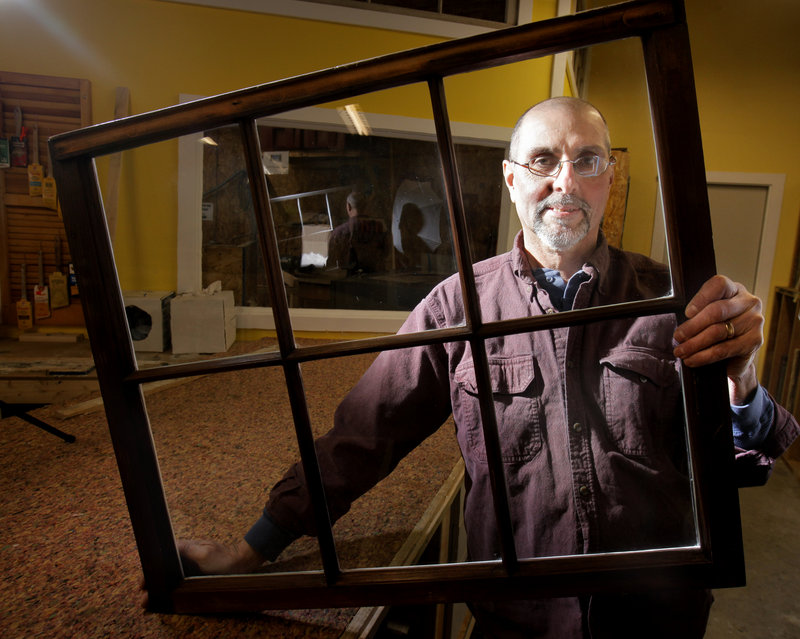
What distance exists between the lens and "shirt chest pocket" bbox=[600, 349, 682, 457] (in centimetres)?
48

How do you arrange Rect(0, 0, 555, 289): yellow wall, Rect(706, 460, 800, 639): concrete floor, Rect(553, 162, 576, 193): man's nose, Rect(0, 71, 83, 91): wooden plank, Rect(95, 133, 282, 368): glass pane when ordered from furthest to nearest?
Rect(706, 460, 800, 639): concrete floor
Rect(0, 71, 83, 91): wooden plank
Rect(0, 0, 555, 289): yellow wall
Rect(95, 133, 282, 368): glass pane
Rect(553, 162, 576, 193): man's nose

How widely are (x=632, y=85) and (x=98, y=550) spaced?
955 mm

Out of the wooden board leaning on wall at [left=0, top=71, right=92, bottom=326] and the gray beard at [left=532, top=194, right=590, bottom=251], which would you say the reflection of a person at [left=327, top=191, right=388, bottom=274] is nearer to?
the gray beard at [left=532, top=194, right=590, bottom=251]

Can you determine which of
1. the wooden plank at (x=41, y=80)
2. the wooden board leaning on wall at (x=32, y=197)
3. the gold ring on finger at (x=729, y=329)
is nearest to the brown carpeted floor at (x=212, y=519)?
the gold ring on finger at (x=729, y=329)

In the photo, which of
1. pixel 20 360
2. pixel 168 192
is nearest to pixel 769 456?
pixel 168 192

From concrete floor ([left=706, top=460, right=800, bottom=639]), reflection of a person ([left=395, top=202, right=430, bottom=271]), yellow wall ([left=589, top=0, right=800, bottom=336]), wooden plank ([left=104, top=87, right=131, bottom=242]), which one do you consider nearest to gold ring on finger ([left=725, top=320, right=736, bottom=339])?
yellow wall ([left=589, top=0, right=800, bottom=336])

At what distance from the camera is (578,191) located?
43cm

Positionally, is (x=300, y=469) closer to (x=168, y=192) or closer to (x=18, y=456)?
(x=168, y=192)

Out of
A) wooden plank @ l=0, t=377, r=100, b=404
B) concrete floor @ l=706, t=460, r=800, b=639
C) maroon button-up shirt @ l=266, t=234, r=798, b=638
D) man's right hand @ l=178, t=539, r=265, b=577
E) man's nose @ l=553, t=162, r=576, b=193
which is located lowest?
concrete floor @ l=706, t=460, r=800, b=639

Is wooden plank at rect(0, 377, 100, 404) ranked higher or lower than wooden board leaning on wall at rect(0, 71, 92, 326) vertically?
lower

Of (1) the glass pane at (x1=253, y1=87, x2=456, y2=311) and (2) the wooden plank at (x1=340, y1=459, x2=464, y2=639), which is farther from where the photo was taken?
(2) the wooden plank at (x1=340, y1=459, x2=464, y2=639)

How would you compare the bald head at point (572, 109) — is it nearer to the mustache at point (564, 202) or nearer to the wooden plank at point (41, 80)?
the mustache at point (564, 202)

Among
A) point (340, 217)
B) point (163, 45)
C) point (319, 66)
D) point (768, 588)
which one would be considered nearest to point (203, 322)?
point (340, 217)

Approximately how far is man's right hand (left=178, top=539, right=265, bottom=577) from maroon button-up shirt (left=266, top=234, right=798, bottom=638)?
0.07 meters
